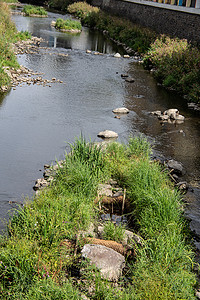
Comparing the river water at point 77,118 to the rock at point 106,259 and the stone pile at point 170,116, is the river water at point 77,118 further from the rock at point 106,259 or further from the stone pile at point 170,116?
the rock at point 106,259

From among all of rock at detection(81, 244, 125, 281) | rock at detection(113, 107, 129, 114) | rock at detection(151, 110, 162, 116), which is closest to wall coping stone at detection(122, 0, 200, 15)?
rock at detection(151, 110, 162, 116)

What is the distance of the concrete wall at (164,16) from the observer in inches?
894

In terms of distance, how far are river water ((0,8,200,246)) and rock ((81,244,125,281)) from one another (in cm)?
172

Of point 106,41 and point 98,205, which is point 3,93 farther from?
point 106,41

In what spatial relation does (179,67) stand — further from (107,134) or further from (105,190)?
(105,190)

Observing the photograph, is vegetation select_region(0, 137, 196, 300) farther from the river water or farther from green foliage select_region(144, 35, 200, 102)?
green foliage select_region(144, 35, 200, 102)

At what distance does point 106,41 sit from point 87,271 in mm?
25175

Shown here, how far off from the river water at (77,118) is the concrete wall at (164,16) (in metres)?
4.84

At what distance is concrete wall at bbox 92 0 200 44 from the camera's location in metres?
22.7

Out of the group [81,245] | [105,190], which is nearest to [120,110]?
[105,190]

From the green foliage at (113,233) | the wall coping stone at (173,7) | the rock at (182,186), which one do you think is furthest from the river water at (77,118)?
the wall coping stone at (173,7)

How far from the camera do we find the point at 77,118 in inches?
475

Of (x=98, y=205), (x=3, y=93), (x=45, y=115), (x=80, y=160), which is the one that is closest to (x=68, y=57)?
(x=3, y=93)

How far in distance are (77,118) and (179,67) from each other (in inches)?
268
